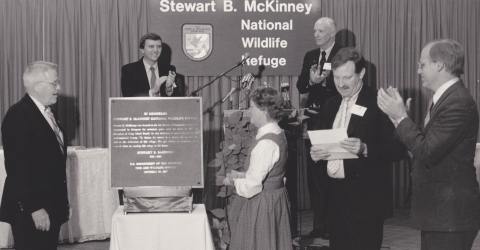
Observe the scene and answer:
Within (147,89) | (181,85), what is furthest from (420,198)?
(181,85)

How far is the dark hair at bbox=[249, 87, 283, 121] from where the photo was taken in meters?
3.53

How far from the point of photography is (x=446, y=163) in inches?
99.0

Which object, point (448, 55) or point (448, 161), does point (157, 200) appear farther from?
point (448, 55)

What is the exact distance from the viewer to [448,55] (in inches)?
99.0

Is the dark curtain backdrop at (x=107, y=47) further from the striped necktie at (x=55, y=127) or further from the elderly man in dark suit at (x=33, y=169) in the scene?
the elderly man in dark suit at (x=33, y=169)

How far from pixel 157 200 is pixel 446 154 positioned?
1424 millimetres

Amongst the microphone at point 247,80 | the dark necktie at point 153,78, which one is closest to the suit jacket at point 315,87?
the microphone at point 247,80

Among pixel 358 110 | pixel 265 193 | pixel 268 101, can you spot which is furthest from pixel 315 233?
pixel 358 110

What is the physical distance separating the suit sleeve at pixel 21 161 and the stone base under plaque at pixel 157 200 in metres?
0.47

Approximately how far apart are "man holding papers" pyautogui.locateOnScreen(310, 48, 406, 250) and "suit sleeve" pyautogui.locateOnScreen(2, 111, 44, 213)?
4.78ft

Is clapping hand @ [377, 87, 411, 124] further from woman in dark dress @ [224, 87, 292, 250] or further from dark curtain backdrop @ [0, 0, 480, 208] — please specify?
dark curtain backdrop @ [0, 0, 480, 208]

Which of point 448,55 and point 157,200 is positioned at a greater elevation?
point 448,55

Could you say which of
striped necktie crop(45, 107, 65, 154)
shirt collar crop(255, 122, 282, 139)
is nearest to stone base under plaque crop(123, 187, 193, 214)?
striped necktie crop(45, 107, 65, 154)

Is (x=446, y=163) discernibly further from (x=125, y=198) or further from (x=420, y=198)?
(x=125, y=198)
